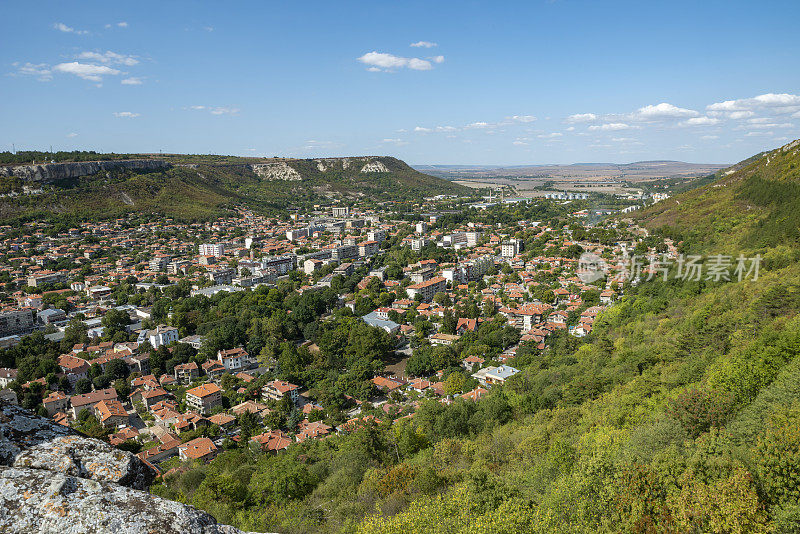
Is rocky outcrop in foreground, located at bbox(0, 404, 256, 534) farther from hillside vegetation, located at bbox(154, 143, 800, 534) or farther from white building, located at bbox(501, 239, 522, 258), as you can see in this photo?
white building, located at bbox(501, 239, 522, 258)

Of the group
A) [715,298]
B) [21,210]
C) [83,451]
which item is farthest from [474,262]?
[21,210]

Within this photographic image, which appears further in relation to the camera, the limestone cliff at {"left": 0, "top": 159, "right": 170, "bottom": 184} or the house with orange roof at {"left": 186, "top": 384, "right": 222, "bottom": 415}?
the limestone cliff at {"left": 0, "top": 159, "right": 170, "bottom": 184}

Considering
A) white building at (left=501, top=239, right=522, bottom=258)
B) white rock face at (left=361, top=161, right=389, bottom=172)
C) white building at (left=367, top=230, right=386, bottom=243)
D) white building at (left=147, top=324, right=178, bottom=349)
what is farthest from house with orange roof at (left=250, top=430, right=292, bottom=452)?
white rock face at (left=361, top=161, right=389, bottom=172)

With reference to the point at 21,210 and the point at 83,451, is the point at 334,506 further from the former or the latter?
the point at 21,210

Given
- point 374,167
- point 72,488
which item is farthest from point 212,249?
point 374,167

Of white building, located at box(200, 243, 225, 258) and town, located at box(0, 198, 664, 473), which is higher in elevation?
white building, located at box(200, 243, 225, 258)

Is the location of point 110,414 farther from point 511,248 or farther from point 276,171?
point 276,171
